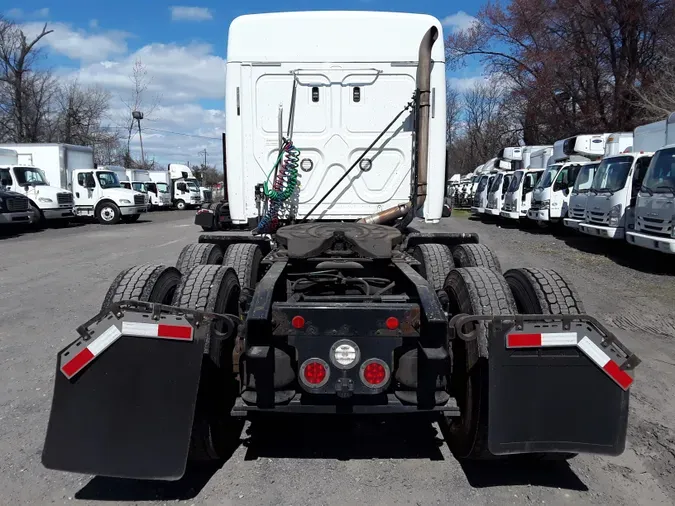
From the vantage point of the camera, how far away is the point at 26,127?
38.4m

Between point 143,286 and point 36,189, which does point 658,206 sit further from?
point 36,189

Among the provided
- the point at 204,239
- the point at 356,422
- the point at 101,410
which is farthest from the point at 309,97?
the point at 101,410

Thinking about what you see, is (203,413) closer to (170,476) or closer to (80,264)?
(170,476)

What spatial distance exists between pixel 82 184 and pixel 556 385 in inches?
954

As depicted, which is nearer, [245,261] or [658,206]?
[245,261]

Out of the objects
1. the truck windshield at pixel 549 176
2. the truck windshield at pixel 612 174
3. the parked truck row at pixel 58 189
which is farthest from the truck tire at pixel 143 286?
the parked truck row at pixel 58 189

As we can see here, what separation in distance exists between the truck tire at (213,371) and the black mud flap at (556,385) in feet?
4.96

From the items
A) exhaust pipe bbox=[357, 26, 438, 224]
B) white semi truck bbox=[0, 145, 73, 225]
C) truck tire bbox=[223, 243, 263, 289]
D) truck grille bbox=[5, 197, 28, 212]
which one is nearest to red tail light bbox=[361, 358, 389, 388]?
truck tire bbox=[223, 243, 263, 289]

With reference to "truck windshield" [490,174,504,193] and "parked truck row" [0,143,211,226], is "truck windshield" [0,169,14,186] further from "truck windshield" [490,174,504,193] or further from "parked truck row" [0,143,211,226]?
"truck windshield" [490,174,504,193]

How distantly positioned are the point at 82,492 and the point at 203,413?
0.82 metres

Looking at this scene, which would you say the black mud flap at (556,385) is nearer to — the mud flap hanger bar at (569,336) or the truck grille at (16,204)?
the mud flap hanger bar at (569,336)

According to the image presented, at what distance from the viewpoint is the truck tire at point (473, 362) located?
302 cm

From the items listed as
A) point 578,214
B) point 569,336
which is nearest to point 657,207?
point 578,214

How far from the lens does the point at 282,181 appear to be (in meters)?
5.32
